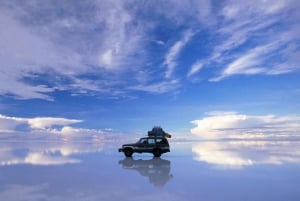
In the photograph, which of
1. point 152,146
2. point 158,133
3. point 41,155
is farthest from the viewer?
point 41,155

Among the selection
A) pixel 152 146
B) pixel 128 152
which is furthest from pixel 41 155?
pixel 152 146

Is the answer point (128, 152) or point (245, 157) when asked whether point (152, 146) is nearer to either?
point (128, 152)

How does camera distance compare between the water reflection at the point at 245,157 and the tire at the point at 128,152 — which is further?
the tire at the point at 128,152

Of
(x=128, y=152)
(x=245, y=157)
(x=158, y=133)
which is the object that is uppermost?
(x=158, y=133)

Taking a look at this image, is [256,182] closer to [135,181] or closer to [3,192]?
[135,181]

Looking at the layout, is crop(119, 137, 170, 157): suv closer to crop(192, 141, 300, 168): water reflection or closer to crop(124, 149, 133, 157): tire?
crop(124, 149, 133, 157): tire

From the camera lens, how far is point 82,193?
1219 cm

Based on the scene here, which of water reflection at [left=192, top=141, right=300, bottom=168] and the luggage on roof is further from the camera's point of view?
the luggage on roof

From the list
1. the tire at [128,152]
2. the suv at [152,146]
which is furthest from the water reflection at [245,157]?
the tire at [128,152]

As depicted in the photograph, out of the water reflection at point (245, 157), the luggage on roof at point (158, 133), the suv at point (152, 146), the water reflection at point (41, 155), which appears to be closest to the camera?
the water reflection at point (245, 157)

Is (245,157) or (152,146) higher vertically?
(152,146)

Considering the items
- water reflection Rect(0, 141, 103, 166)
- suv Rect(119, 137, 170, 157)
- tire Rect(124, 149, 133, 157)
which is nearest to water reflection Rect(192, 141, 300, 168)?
suv Rect(119, 137, 170, 157)

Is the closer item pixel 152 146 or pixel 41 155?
pixel 152 146

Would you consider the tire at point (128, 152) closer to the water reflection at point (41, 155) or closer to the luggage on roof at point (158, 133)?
the luggage on roof at point (158, 133)
